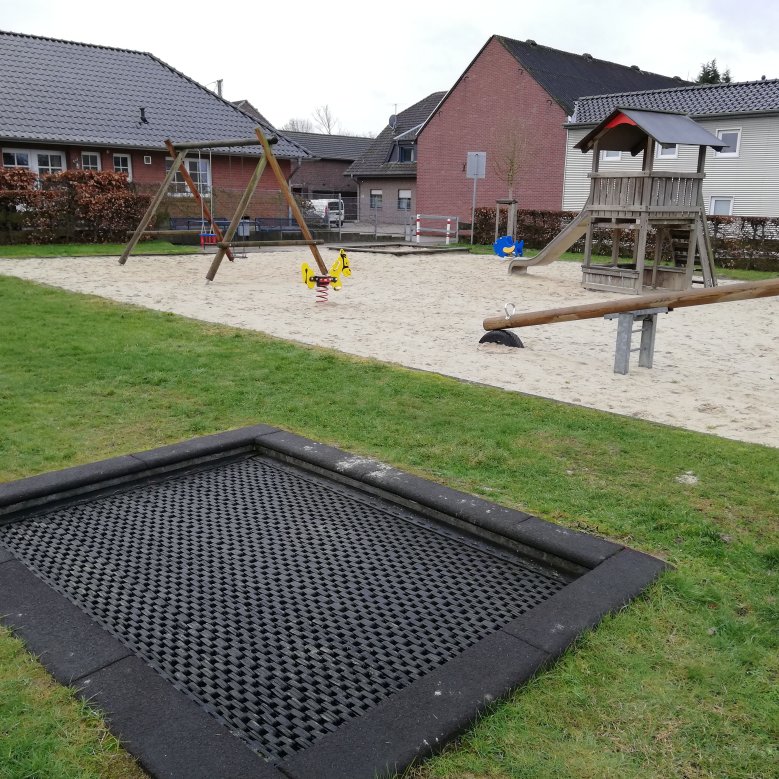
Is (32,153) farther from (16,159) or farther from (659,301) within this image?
(659,301)

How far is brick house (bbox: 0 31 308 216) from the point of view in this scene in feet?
77.4

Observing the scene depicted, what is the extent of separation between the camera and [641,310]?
21.5ft

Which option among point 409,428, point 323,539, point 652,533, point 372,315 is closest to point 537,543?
point 652,533

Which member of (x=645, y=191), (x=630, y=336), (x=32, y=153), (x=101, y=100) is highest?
(x=101, y=100)

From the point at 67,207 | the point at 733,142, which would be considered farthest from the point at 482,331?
the point at 733,142

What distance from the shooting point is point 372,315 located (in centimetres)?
1017

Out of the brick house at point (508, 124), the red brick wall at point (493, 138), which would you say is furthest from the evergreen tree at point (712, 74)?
the red brick wall at point (493, 138)

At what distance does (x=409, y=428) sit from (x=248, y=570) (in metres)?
1.95

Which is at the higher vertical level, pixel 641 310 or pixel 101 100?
pixel 101 100

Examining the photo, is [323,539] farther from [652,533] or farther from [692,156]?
[692,156]

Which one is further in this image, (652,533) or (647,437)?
(647,437)

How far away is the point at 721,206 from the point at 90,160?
21.1 meters

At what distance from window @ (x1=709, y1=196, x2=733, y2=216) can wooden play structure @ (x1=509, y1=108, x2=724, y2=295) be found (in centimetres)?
1268

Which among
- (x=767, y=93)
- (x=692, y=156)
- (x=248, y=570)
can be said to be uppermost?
(x=767, y=93)
